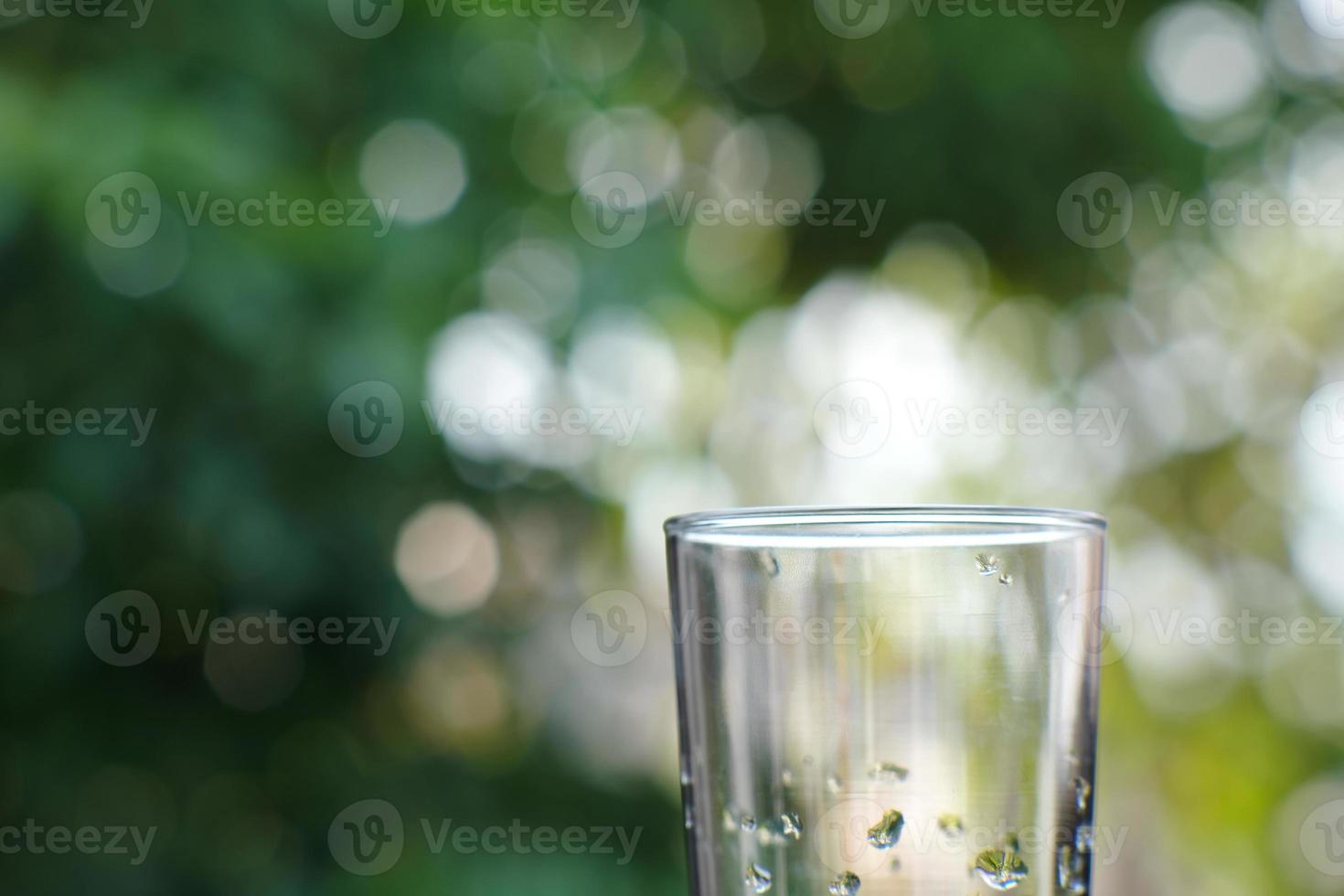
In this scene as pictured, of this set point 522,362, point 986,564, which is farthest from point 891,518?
point 522,362

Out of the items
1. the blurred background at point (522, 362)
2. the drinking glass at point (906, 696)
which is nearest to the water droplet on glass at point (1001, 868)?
the drinking glass at point (906, 696)

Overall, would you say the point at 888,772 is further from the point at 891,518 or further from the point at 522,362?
the point at 522,362

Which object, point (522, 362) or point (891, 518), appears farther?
point (522, 362)

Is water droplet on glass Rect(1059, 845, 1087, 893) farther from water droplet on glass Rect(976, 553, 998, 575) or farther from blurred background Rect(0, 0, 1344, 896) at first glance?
blurred background Rect(0, 0, 1344, 896)

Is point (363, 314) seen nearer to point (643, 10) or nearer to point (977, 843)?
point (643, 10)

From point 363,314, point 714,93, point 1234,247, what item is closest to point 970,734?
point 363,314

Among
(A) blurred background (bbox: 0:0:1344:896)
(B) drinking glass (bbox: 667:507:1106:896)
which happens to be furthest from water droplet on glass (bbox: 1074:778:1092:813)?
(A) blurred background (bbox: 0:0:1344:896)
